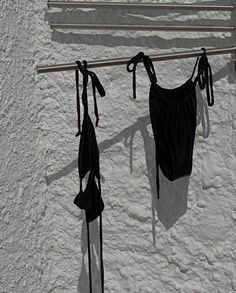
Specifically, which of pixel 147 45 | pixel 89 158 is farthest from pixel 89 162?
pixel 147 45

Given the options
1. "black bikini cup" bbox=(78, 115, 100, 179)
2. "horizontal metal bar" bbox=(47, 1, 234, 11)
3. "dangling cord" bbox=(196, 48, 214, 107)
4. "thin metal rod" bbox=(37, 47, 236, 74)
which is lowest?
"black bikini cup" bbox=(78, 115, 100, 179)

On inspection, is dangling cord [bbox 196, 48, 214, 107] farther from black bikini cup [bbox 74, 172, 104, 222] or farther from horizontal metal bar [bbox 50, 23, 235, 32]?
black bikini cup [bbox 74, 172, 104, 222]

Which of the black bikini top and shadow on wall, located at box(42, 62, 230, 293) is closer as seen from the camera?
the black bikini top

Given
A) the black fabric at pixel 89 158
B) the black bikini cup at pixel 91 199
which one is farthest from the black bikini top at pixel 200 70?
the black bikini cup at pixel 91 199

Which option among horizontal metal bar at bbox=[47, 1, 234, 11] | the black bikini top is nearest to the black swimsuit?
the black bikini top

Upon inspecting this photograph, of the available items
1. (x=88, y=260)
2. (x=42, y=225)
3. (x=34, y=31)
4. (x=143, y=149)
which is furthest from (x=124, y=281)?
(x=34, y=31)

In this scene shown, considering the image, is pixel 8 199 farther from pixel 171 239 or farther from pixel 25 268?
pixel 171 239

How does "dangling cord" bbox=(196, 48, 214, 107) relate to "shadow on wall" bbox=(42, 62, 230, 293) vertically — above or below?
above

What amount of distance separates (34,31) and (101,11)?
0.67 feet

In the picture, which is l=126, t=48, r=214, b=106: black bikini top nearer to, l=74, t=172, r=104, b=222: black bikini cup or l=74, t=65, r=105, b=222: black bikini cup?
l=74, t=65, r=105, b=222: black bikini cup

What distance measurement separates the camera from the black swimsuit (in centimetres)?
141

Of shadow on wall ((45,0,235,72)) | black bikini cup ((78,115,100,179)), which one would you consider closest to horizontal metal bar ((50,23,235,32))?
shadow on wall ((45,0,235,72))

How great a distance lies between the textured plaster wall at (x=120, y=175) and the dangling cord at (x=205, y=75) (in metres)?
0.07

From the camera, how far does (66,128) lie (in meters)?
1.56
